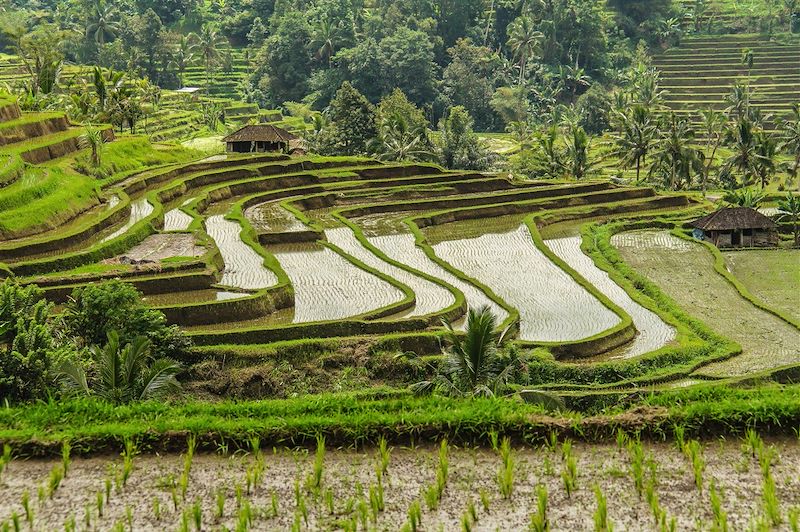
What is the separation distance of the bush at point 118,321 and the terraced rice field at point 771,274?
1168cm

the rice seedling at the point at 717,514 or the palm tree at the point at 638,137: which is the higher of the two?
the rice seedling at the point at 717,514

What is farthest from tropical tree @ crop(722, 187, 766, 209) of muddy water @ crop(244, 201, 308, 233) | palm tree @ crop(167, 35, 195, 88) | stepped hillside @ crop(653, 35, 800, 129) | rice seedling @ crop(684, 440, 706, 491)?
palm tree @ crop(167, 35, 195, 88)

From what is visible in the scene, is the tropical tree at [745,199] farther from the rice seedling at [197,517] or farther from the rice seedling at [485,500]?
the rice seedling at [197,517]

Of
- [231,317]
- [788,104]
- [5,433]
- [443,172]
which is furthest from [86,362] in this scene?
[788,104]

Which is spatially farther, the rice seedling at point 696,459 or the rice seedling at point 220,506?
the rice seedling at point 696,459

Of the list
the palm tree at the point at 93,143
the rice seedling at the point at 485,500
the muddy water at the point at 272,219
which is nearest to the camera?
the rice seedling at the point at 485,500

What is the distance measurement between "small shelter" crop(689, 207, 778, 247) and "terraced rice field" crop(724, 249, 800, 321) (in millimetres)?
756

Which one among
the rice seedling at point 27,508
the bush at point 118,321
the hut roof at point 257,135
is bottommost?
the hut roof at point 257,135

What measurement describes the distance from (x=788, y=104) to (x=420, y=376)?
46.0 meters

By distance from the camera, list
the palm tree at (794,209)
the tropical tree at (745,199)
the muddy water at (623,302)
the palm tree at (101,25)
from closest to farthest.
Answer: the muddy water at (623,302)
the palm tree at (794,209)
the tropical tree at (745,199)
the palm tree at (101,25)

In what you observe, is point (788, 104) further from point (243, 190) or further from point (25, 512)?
point (25, 512)

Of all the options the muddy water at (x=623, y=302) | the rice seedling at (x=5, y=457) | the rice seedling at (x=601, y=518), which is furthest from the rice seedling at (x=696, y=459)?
the muddy water at (x=623, y=302)

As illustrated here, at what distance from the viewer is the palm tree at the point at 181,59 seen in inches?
2382

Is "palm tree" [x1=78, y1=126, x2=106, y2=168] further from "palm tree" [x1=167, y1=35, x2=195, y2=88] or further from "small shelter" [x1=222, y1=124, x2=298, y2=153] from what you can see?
"palm tree" [x1=167, y1=35, x2=195, y2=88]
